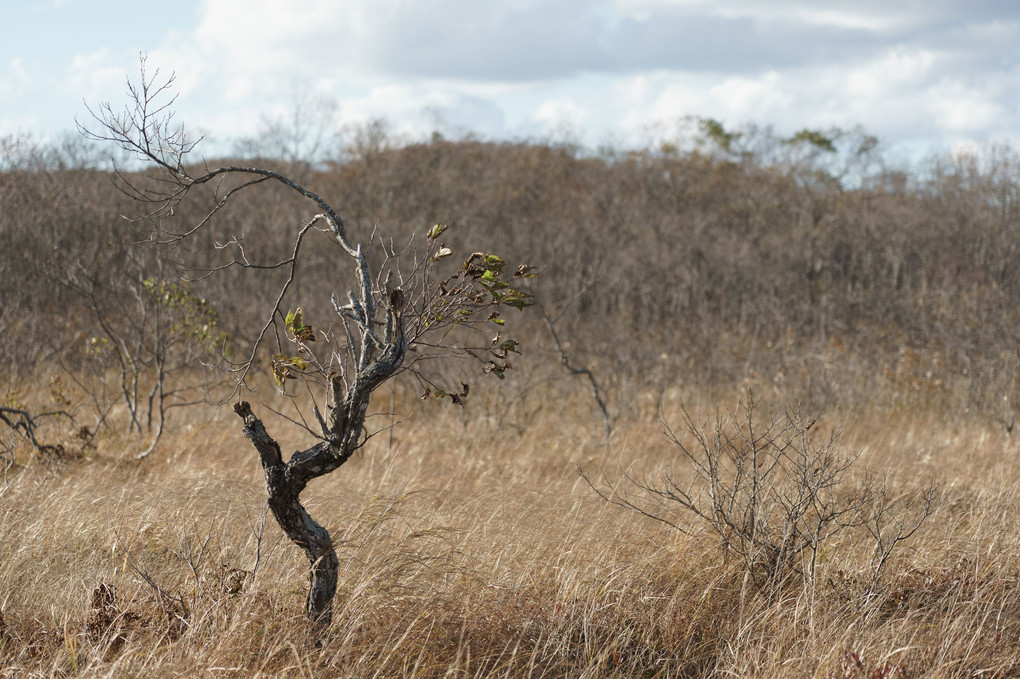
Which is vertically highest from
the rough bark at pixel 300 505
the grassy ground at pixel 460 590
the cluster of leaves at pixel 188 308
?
the cluster of leaves at pixel 188 308

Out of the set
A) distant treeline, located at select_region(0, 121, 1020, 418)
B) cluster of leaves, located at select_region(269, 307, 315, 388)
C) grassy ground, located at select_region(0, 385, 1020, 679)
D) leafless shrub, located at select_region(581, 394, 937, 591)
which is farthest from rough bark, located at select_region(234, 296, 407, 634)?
distant treeline, located at select_region(0, 121, 1020, 418)

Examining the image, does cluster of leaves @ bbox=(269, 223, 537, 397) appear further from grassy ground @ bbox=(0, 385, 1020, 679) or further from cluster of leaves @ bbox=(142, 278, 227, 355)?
A: cluster of leaves @ bbox=(142, 278, 227, 355)

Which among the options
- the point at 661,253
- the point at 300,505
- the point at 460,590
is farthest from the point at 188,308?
the point at 661,253

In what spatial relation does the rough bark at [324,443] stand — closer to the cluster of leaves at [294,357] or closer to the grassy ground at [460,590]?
the cluster of leaves at [294,357]

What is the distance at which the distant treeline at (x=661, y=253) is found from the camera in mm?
10578

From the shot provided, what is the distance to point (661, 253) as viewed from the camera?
688 inches

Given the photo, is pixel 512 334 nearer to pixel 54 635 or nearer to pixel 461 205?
pixel 461 205

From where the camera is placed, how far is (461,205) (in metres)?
19.6

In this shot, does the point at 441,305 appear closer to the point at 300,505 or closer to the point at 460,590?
the point at 300,505

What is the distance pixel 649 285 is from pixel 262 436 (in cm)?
1430

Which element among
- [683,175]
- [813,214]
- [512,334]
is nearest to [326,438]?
[512,334]

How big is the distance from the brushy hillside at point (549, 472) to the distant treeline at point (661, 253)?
9cm

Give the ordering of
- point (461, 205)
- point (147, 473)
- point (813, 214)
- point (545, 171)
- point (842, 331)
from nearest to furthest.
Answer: point (147, 473), point (842, 331), point (461, 205), point (813, 214), point (545, 171)

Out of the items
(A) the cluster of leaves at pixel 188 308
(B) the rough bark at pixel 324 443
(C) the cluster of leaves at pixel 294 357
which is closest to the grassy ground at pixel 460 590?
(B) the rough bark at pixel 324 443
